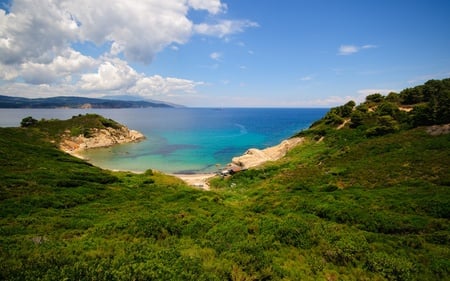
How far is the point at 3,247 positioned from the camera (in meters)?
11.8

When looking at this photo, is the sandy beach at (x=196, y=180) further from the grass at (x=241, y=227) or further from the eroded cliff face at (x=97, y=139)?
the eroded cliff face at (x=97, y=139)

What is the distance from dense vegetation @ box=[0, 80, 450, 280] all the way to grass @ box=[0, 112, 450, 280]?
0.07 metres

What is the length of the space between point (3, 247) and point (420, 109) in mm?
55547

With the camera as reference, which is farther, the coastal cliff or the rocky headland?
the coastal cliff

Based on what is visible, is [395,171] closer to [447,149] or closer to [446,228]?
[447,149]

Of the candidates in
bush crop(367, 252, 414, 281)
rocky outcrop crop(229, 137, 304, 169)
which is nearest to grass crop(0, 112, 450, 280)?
bush crop(367, 252, 414, 281)

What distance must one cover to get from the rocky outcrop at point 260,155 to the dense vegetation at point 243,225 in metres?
17.1

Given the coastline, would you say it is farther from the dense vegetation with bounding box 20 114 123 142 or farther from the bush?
the bush

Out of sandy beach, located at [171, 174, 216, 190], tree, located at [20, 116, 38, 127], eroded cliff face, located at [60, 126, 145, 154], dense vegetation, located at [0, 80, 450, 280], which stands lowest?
sandy beach, located at [171, 174, 216, 190]

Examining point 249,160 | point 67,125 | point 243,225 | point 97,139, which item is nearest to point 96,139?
point 97,139

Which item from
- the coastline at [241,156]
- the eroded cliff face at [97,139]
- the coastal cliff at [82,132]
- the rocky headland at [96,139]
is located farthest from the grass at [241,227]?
the coastal cliff at [82,132]

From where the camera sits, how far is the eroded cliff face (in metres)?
91.6

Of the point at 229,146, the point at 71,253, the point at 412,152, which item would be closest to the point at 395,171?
the point at 412,152

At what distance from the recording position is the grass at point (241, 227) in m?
11.1
